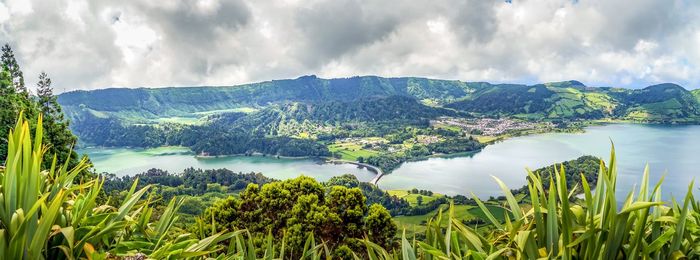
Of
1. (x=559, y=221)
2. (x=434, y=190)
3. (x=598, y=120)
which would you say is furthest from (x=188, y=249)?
(x=598, y=120)

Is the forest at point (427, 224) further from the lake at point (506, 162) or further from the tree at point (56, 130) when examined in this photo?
the lake at point (506, 162)

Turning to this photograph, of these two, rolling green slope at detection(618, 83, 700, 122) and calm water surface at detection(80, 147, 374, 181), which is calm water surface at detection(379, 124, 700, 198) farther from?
rolling green slope at detection(618, 83, 700, 122)

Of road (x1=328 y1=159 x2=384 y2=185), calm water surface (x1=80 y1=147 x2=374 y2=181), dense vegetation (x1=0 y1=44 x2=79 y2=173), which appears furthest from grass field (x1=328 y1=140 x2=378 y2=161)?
dense vegetation (x1=0 y1=44 x2=79 y2=173)

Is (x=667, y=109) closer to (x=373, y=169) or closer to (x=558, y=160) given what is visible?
(x=558, y=160)

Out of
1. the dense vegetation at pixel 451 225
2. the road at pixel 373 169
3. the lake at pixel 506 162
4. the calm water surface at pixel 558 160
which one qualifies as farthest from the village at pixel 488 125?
the dense vegetation at pixel 451 225

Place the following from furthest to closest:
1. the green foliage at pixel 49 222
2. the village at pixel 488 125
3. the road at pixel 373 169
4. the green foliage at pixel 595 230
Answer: the village at pixel 488 125 < the road at pixel 373 169 < the green foliage at pixel 595 230 < the green foliage at pixel 49 222

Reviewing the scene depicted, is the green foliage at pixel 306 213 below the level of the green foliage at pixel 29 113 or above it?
below

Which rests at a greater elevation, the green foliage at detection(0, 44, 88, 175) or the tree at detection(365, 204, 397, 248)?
the green foliage at detection(0, 44, 88, 175)
